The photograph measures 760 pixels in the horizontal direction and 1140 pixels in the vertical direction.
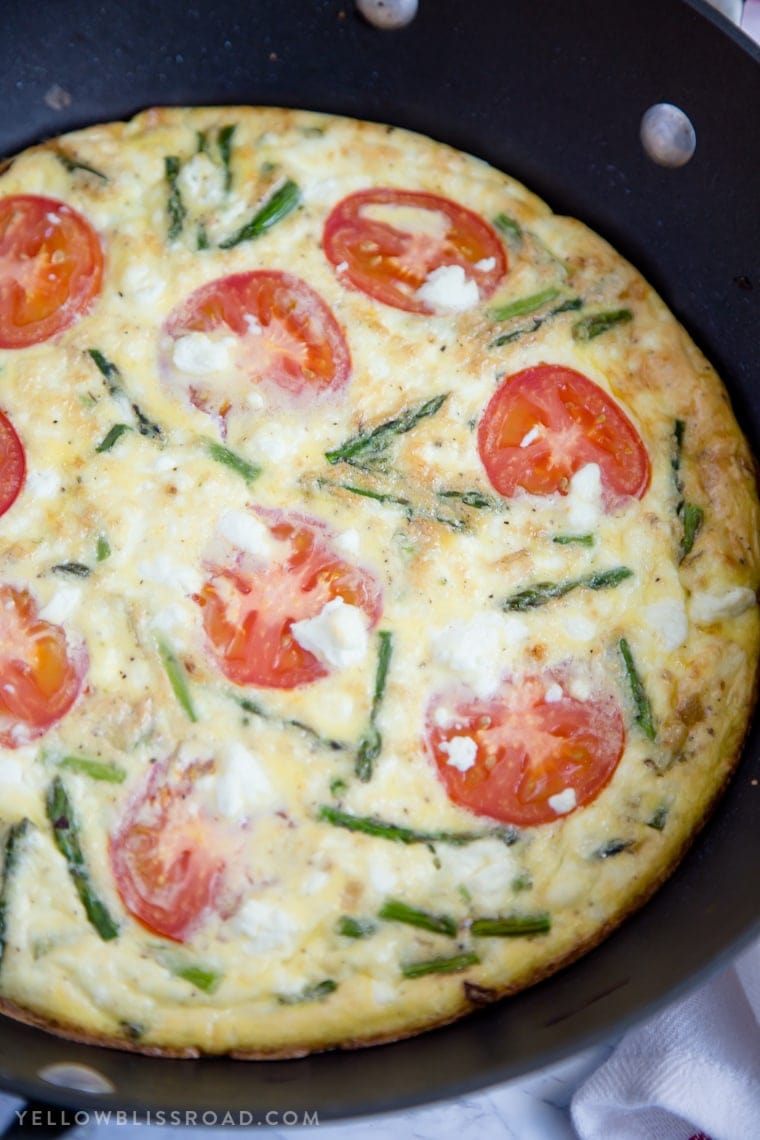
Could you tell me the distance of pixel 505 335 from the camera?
10.2 feet

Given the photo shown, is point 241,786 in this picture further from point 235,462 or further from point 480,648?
point 235,462

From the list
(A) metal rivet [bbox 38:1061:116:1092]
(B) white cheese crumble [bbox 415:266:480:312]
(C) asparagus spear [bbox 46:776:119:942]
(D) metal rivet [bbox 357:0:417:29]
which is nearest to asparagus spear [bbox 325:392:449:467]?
(B) white cheese crumble [bbox 415:266:480:312]

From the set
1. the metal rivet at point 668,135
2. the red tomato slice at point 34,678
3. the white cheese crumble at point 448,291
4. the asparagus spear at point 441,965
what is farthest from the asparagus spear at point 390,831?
the metal rivet at point 668,135

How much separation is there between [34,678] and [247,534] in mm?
560

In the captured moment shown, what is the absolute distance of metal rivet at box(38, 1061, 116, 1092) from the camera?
257cm

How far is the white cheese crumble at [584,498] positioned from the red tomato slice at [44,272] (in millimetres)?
1251

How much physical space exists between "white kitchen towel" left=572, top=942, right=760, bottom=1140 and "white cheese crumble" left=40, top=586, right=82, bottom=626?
166 centimetres

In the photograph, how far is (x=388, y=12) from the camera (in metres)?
3.33

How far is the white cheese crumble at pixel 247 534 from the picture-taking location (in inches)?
112

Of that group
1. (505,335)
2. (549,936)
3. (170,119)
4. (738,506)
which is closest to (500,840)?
(549,936)

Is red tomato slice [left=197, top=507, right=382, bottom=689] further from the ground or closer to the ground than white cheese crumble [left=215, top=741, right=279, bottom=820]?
further from the ground

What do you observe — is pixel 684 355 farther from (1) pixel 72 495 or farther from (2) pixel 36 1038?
(2) pixel 36 1038

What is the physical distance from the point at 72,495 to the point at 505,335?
1.10 metres

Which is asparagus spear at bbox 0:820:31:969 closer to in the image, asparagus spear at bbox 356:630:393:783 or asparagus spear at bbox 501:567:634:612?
asparagus spear at bbox 356:630:393:783
